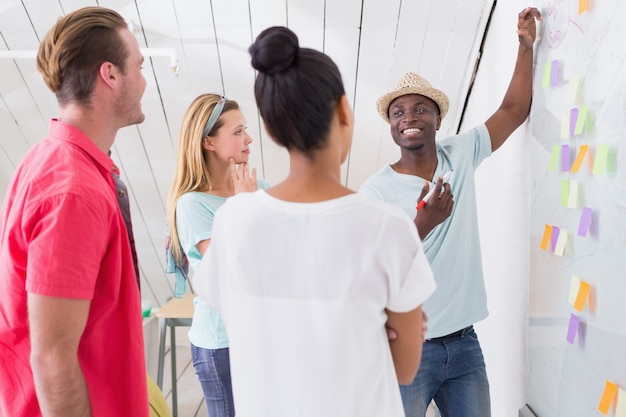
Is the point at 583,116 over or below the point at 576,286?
over

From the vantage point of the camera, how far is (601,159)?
1.17 m

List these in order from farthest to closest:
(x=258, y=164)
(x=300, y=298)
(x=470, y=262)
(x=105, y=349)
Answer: (x=258, y=164), (x=470, y=262), (x=105, y=349), (x=300, y=298)

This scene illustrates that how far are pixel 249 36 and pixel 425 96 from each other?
942mm

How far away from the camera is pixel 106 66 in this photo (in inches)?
44.7

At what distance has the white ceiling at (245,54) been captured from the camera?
7.55 ft

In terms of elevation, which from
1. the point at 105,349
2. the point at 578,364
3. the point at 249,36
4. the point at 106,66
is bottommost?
the point at 578,364

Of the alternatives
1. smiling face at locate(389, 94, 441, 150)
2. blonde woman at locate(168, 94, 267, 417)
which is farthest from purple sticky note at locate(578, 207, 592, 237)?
blonde woman at locate(168, 94, 267, 417)

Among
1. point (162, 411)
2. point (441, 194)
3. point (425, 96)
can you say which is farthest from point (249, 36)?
point (162, 411)

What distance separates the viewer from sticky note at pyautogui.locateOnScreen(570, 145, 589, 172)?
49.1 inches

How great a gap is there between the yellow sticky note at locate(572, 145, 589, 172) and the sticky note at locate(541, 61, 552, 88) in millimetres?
279

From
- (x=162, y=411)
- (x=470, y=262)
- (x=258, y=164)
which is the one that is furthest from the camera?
(x=258, y=164)

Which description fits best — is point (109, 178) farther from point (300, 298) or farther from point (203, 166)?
point (203, 166)

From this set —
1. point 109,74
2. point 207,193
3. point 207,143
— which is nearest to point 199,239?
point 207,193

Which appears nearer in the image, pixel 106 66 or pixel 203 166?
pixel 106 66
